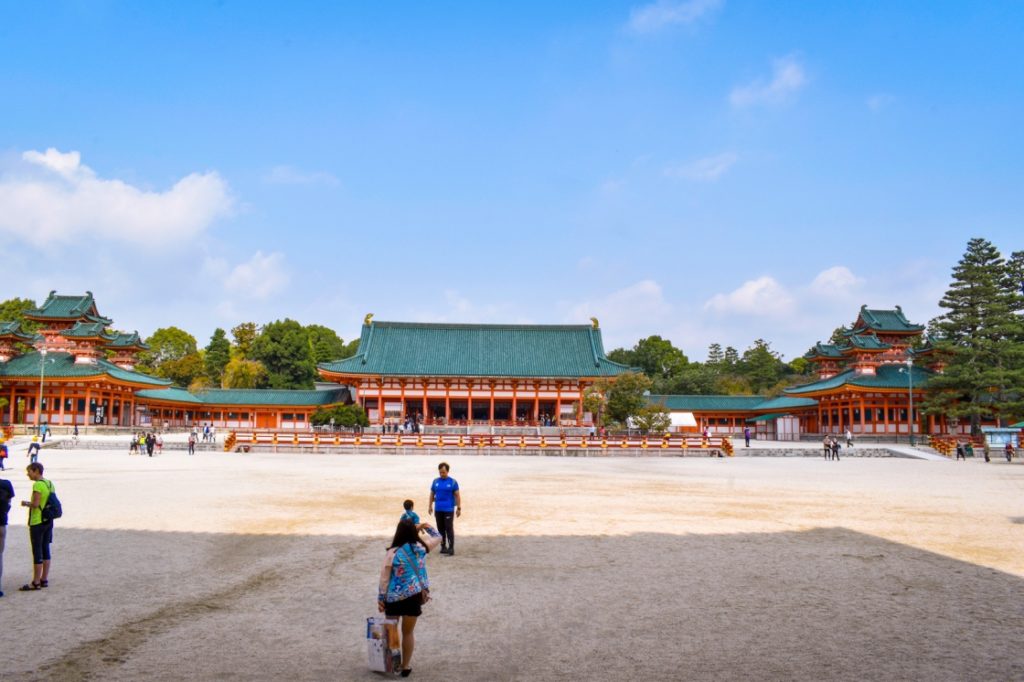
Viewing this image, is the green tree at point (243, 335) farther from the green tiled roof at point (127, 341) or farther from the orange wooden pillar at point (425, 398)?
the orange wooden pillar at point (425, 398)

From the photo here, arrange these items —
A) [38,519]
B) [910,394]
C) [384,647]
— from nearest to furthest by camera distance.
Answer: [384,647], [38,519], [910,394]

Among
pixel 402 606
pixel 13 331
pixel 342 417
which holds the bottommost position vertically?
pixel 402 606

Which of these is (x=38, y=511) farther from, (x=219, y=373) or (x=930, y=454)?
(x=219, y=373)

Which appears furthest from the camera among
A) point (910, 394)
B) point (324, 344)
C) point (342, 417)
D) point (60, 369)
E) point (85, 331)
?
point (324, 344)

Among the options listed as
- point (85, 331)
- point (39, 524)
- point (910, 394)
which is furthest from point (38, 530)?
point (85, 331)

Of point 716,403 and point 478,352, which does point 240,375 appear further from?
point 716,403

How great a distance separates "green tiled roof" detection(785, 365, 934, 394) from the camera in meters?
51.1

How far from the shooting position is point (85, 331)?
174ft

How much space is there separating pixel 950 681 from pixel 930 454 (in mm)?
41025

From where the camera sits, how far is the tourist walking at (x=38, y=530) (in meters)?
8.41

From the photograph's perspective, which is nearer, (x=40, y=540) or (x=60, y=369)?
(x=40, y=540)

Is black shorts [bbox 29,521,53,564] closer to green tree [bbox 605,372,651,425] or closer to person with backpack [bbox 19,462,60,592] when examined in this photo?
person with backpack [bbox 19,462,60,592]

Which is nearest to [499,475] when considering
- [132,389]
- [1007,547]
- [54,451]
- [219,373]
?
[1007,547]

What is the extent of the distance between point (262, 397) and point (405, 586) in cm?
5982
